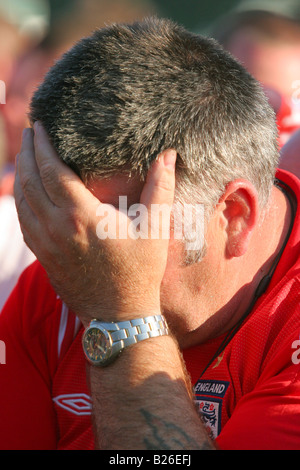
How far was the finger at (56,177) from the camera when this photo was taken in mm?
1845

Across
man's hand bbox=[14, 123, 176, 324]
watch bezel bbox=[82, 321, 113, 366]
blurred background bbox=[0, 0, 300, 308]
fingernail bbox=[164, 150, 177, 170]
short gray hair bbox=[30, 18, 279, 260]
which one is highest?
blurred background bbox=[0, 0, 300, 308]

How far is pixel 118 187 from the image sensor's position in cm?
188

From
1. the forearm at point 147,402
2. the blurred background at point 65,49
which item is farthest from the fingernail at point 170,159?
the blurred background at point 65,49

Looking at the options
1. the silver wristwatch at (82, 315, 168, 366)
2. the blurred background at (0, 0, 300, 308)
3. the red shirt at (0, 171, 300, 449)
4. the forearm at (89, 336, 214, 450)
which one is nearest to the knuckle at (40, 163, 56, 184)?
the silver wristwatch at (82, 315, 168, 366)

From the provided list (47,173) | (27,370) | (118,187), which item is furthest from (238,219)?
(27,370)

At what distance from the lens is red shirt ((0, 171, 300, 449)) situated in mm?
Answer: 1689

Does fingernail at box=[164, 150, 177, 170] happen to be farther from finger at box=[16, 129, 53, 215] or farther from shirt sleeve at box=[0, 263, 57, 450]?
shirt sleeve at box=[0, 263, 57, 450]

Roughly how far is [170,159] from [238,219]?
34 centimetres

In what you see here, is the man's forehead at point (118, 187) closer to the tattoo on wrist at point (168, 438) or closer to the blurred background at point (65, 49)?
the tattoo on wrist at point (168, 438)

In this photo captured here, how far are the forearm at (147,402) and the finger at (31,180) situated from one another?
502 mm

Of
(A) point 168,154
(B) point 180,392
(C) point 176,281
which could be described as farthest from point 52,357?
(A) point 168,154

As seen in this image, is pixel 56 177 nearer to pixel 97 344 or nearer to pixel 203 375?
pixel 97 344

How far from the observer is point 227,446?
5.50 feet
